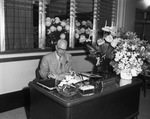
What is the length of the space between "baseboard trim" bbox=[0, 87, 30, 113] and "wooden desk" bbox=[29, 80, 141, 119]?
1039 millimetres

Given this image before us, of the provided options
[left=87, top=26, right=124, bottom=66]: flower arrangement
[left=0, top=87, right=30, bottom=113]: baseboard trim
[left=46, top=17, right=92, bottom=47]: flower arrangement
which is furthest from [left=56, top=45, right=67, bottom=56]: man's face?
[left=0, top=87, right=30, bottom=113]: baseboard trim

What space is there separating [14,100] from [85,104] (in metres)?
1.73

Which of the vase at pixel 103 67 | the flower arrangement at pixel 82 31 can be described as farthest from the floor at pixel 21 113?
Result: the flower arrangement at pixel 82 31

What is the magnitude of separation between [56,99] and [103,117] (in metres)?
0.63

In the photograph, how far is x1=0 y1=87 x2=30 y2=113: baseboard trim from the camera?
2.96 m

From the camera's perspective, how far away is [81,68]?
13.4 ft

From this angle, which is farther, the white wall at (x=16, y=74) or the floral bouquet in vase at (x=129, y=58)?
the white wall at (x=16, y=74)

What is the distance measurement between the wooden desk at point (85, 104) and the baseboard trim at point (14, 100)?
3.41ft

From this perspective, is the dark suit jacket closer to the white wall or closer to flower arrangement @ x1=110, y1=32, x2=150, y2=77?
the white wall

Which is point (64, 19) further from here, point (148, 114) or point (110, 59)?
point (148, 114)

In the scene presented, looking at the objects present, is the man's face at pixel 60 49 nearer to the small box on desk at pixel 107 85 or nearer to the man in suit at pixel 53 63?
the man in suit at pixel 53 63

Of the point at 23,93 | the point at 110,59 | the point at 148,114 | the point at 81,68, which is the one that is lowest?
the point at 148,114

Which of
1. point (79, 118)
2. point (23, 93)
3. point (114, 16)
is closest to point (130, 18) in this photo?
point (114, 16)

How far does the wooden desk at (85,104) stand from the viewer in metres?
1.71
